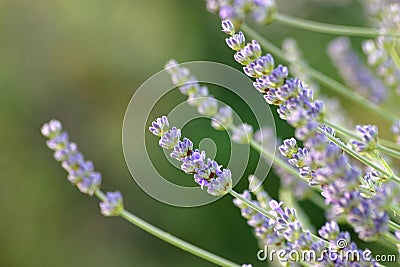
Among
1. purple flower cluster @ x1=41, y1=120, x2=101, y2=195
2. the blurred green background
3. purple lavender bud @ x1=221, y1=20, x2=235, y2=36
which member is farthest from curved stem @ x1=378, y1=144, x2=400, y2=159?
the blurred green background

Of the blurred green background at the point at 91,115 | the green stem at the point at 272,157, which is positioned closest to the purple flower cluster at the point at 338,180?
the green stem at the point at 272,157

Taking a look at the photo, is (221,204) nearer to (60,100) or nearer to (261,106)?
(60,100)

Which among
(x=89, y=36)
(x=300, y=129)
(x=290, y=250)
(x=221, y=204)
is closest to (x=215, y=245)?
(x=221, y=204)

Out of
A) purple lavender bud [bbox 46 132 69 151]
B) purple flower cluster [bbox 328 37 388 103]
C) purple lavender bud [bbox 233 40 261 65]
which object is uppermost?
purple flower cluster [bbox 328 37 388 103]

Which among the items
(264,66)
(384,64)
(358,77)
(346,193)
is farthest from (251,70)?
(358,77)

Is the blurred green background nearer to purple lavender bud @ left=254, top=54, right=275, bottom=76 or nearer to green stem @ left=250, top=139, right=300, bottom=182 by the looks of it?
green stem @ left=250, top=139, right=300, bottom=182

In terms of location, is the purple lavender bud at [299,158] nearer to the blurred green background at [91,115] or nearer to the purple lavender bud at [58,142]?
the purple lavender bud at [58,142]

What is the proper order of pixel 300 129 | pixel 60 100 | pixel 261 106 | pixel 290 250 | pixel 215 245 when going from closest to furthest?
pixel 300 129, pixel 290 250, pixel 261 106, pixel 215 245, pixel 60 100

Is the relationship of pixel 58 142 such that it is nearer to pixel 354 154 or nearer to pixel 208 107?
pixel 208 107
